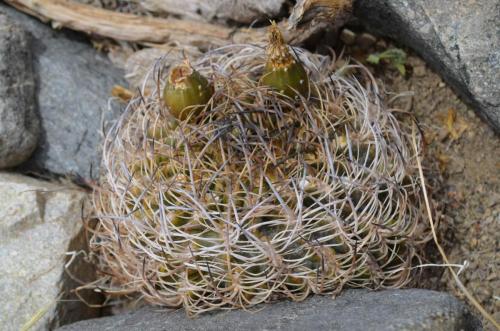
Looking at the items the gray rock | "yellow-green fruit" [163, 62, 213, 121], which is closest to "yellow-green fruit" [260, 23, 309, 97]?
"yellow-green fruit" [163, 62, 213, 121]

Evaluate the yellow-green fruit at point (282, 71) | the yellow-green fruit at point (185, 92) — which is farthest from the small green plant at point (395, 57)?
the yellow-green fruit at point (185, 92)

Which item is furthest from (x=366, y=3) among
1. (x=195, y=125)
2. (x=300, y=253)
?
(x=300, y=253)

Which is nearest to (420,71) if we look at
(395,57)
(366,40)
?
(395,57)

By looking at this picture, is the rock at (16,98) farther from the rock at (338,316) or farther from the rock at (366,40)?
the rock at (366,40)

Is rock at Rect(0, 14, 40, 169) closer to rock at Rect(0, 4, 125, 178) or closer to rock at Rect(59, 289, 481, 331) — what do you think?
rock at Rect(0, 4, 125, 178)

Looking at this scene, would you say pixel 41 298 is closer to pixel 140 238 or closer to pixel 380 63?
pixel 140 238

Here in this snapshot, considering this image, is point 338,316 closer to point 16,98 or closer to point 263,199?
point 263,199
